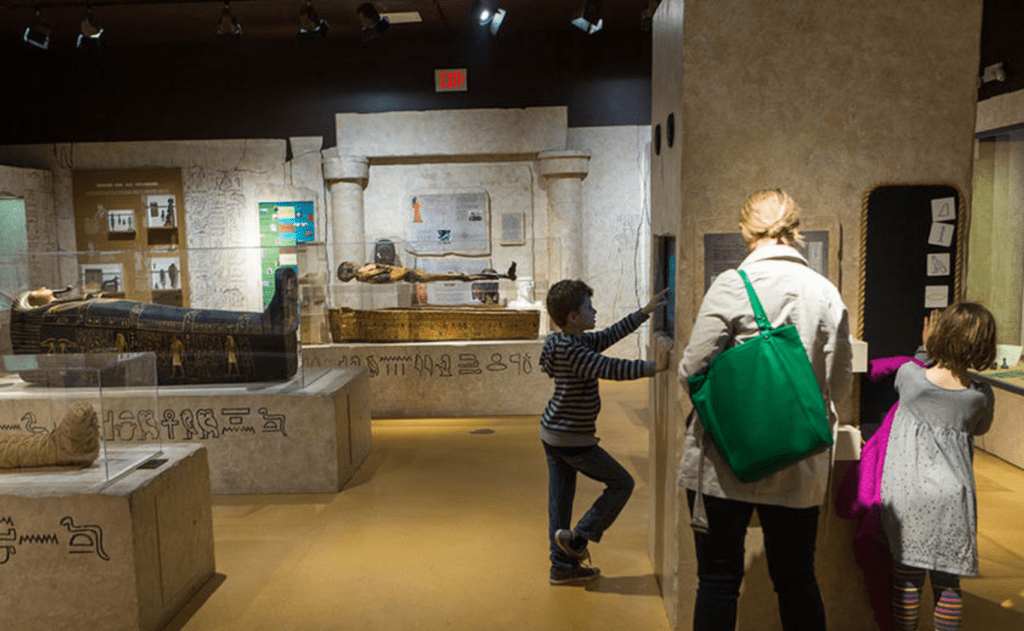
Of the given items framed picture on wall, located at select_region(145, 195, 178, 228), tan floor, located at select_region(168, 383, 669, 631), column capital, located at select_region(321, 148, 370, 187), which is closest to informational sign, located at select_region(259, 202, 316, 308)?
column capital, located at select_region(321, 148, 370, 187)

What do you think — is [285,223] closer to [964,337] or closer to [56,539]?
[56,539]

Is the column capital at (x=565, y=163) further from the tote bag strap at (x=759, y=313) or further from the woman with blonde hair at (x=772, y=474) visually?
the tote bag strap at (x=759, y=313)

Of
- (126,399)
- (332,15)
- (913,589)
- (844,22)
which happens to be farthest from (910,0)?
(332,15)

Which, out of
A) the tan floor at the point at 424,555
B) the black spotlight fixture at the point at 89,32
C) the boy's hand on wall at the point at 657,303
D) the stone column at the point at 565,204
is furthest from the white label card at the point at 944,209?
the black spotlight fixture at the point at 89,32

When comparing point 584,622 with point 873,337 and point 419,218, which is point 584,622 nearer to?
point 873,337

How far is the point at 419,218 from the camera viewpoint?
973 cm

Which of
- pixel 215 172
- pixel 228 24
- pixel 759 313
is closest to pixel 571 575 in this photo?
pixel 759 313

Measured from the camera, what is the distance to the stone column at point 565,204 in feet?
30.6

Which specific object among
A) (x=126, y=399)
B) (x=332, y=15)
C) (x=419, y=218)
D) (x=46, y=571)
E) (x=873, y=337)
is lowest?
(x=46, y=571)

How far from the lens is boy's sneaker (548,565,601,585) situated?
12.4 ft

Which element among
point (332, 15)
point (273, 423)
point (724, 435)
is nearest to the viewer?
point (724, 435)

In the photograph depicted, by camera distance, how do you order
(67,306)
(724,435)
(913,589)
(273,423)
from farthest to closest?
(67,306)
(273,423)
(913,589)
(724,435)

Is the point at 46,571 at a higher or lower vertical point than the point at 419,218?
lower

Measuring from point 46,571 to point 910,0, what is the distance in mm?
4074
